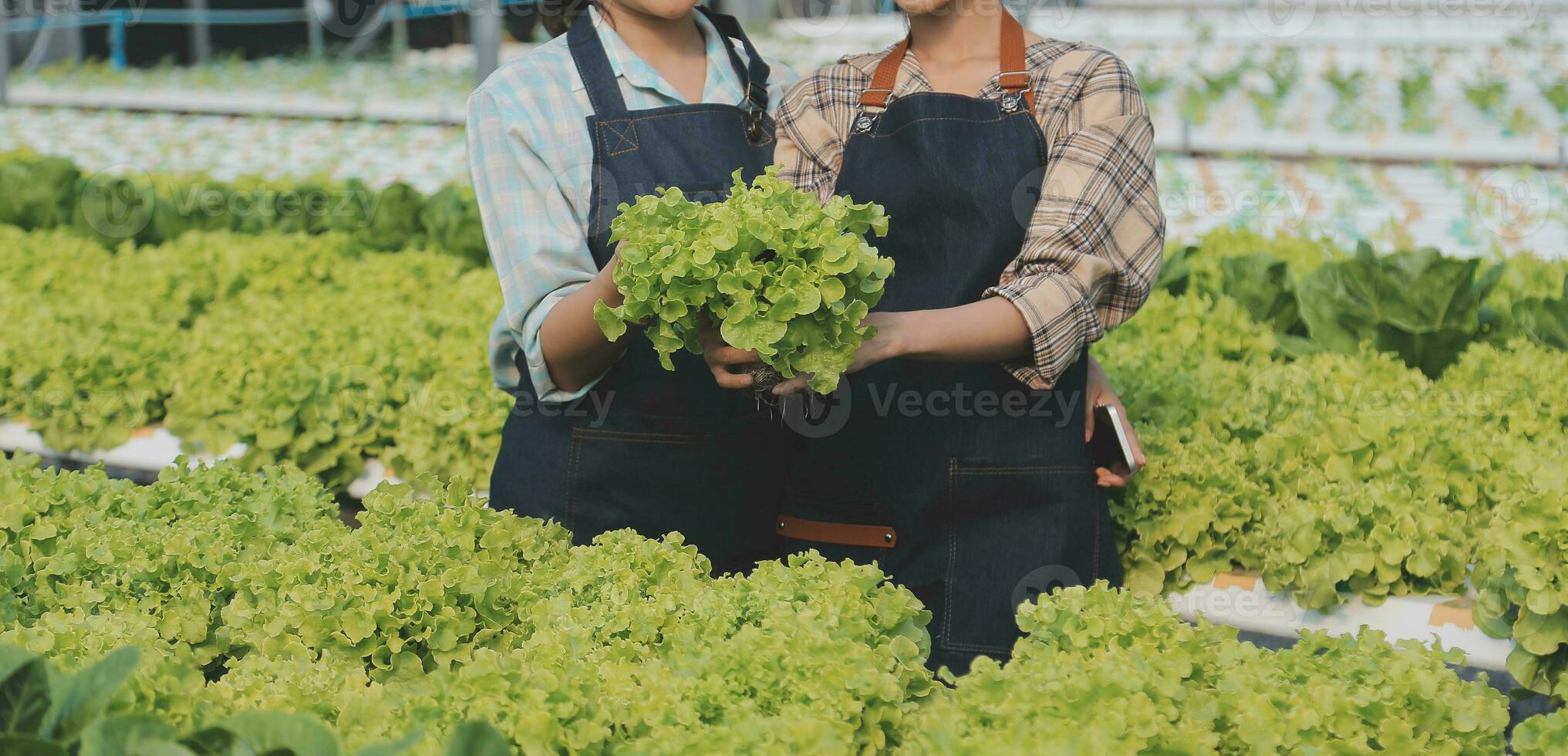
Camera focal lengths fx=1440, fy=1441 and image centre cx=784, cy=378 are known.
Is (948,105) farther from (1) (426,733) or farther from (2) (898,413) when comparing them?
(1) (426,733)

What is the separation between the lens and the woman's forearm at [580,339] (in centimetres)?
240

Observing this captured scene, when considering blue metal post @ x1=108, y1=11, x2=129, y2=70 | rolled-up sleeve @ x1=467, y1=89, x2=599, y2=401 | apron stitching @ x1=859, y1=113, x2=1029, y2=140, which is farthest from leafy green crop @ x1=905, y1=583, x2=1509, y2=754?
blue metal post @ x1=108, y1=11, x2=129, y2=70

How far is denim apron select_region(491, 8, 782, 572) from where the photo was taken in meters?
2.78

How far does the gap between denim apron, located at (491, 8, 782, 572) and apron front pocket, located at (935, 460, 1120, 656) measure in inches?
15.6

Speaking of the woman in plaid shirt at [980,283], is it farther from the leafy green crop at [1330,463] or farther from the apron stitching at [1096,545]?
the leafy green crop at [1330,463]

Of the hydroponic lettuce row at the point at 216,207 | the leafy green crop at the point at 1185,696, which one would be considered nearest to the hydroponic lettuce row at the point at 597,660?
the leafy green crop at the point at 1185,696

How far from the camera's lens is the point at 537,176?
268 cm

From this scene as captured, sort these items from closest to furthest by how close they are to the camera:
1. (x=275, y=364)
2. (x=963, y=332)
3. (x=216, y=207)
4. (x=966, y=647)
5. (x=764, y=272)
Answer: (x=764, y=272)
(x=963, y=332)
(x=966, y=647)
(x=275, y=364)
(x=216, y=207)

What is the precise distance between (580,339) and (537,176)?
1.19ft

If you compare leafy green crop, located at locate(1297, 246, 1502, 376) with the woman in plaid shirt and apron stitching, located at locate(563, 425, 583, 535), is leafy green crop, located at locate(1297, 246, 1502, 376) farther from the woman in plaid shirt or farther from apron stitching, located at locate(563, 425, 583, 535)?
apron stitching, located at locate(563, 425, 583, 535)

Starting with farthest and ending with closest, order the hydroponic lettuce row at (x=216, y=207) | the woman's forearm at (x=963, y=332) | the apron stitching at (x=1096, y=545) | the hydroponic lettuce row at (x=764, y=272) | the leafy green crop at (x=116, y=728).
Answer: the hydroponic lettuce row at (x=216, y=207) < the apron stitching at (x=1096, y=545) < the woman's forearm at (x=963, y=332) < the hydroponic lettuce row at (x=764, y=272) < the leafy green crop at (x=116, y=728)

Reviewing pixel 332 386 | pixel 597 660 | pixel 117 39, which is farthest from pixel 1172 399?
pixel 117 39

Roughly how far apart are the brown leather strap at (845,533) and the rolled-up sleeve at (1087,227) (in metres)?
0.42

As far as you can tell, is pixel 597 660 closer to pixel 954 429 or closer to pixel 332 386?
pixel 954 429
